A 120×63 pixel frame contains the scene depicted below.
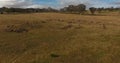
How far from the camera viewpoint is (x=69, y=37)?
1444 inches

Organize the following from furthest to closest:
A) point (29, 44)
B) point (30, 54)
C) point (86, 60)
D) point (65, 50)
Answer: point (29, 44) < point (65, 50) < point (30, 54) < point (86, 60)

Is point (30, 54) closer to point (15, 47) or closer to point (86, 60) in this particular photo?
point (15, 47)

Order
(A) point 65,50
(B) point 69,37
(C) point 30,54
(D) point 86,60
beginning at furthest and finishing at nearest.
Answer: (B) point 69,37, (A) point 65,50, (C) point 30,54, (D) point 86,60

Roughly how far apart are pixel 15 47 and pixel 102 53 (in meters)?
10.4

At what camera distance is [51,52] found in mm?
27328

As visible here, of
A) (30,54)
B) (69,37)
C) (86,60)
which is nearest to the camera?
(86,60)

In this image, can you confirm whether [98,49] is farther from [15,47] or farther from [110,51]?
[15,47]

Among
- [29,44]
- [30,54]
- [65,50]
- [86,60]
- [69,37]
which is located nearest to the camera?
[86,60]

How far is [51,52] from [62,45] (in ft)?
13.4

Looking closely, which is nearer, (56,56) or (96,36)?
(56,56)

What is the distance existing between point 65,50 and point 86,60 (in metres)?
4.25

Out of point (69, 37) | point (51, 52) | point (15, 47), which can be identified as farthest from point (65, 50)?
point (69, 37)

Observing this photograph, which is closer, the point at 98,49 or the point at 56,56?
the point at 56,56

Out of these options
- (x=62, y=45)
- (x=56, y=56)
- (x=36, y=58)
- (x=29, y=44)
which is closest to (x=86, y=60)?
(x=56, y=56)
